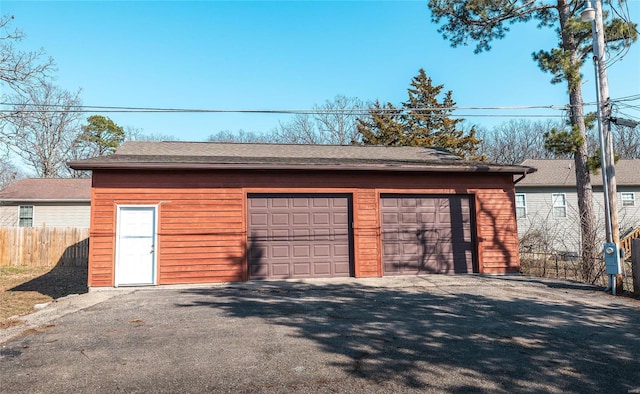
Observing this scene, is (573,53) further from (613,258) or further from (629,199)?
(629,199)

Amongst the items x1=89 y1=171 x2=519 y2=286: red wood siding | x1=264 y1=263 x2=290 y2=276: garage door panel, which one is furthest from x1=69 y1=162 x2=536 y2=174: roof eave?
x1=264 y1=263 x2=290 y2=276: garage door panel

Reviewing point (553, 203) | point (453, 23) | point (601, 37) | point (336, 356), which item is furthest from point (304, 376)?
point (553, 203)

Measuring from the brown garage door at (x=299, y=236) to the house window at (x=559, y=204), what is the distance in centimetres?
1528

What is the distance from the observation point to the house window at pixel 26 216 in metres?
19.6

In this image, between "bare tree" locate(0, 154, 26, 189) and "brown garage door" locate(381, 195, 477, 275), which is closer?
"brown garage door" locate(381, 195, 477, 275)

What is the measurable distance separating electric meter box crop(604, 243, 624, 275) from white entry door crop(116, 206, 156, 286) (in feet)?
33.3

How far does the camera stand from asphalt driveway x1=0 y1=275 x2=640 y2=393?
3.66 metres

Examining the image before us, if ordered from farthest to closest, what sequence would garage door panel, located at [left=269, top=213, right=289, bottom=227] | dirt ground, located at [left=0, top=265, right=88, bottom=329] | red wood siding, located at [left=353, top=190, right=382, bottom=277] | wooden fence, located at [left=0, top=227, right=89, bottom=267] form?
1. wooden fence, located at [left=0, top=227, right=89, bottom=267]
2. red wood siding, located at [left=353, top=190, right=382, bottom=277]
3. garage door panel, located at [left=269, top=213, right=289, bottom=227]
4. dirt ground, located at [left=0, top=265, right=88, bottom=329]

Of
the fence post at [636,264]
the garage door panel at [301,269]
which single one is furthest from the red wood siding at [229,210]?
the fence post at [636,264]

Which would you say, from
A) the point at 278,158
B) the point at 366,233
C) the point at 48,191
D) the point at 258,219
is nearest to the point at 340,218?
the point at 366,233

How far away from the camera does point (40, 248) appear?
51.8 ft

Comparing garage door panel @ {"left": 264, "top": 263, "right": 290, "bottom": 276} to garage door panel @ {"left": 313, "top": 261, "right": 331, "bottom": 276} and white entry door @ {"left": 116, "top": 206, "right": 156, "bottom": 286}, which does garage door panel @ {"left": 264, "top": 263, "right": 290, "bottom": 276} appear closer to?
garage door panel @ {"left": 313, "top": 261, "right": 331, "bottom": 276}

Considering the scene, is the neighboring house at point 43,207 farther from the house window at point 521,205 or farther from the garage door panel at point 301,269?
the house window at point 521,205

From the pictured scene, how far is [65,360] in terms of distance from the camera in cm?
428
